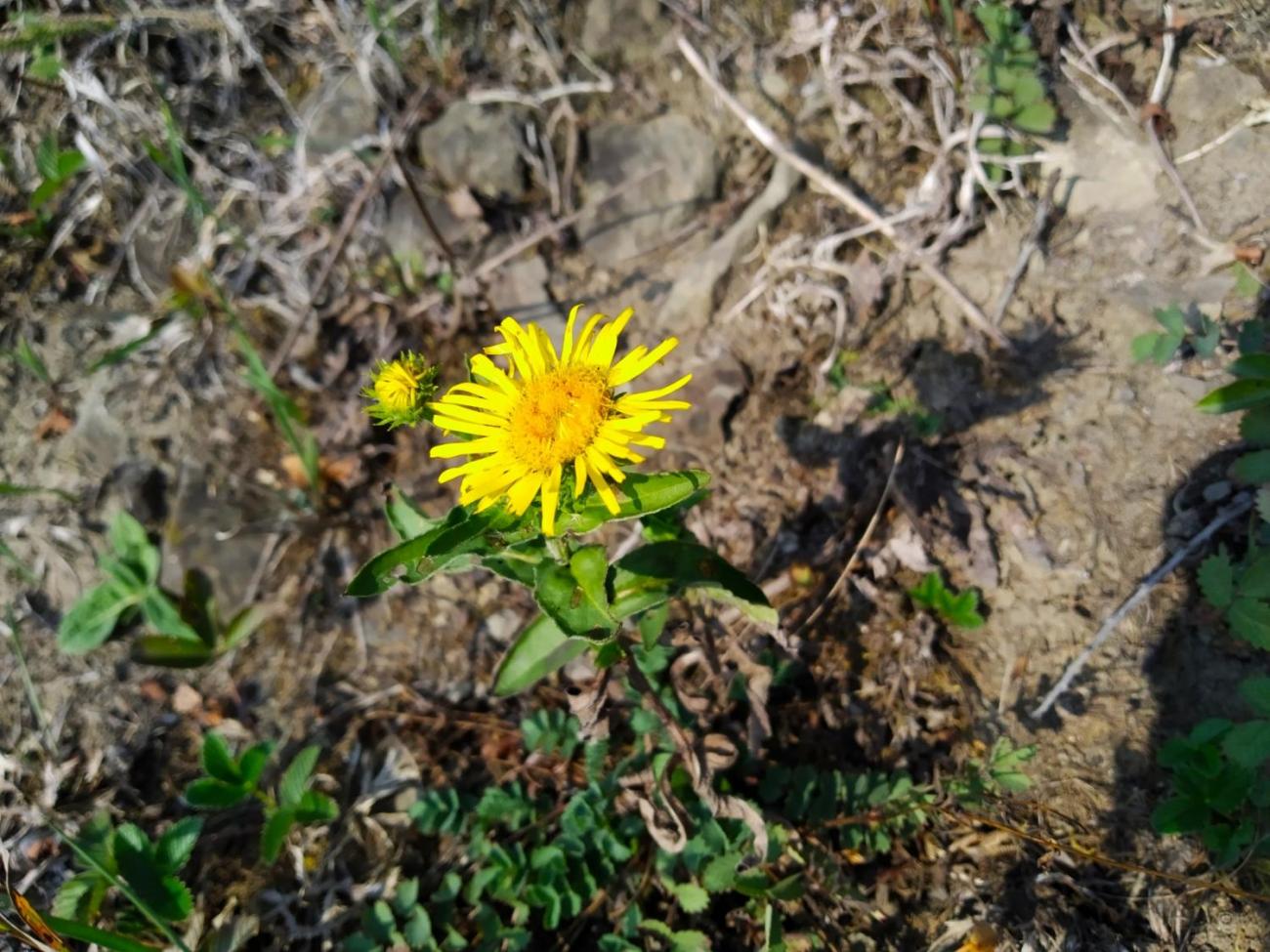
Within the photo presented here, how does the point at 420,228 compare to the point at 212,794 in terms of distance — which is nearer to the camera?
the point at 212,794

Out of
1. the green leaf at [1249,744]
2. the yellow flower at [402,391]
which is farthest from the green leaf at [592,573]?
the green leaf at [1249,744]

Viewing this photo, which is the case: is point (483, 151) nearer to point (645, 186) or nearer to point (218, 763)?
point (645, 186)

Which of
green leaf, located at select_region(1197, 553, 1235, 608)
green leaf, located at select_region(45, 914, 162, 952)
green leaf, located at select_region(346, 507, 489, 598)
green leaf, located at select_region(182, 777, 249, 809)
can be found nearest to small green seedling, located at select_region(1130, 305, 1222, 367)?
green leaf, located at select_region(1197, 553, 1235, 608)

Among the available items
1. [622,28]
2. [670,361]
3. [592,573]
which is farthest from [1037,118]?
[592,573]

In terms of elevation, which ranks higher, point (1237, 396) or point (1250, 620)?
point (1237, 396)

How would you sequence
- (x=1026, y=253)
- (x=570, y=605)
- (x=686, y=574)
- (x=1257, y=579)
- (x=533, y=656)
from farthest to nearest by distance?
(x=1026, y=253) < (x=533, y=656) < (x=1257, y=579) < (x=686, y=574) < (x=570, y=605)

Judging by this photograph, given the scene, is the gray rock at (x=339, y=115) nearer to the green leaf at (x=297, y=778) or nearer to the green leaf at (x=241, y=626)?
the green leaf at (x=241, y=626)
